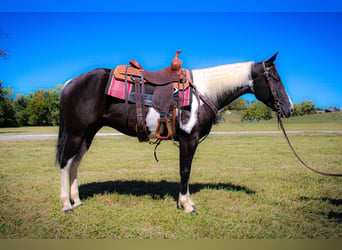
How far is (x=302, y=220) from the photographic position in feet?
12.6

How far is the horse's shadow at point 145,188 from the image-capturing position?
5.16m

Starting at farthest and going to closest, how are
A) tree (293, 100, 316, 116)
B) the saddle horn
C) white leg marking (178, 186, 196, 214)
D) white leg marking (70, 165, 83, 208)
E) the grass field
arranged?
tree (293, 100, 316, 116) → white leg marking (70, 165, 83, 208) → the saddle horn → white leg marking (178, 186, 196, 214) → the grass field

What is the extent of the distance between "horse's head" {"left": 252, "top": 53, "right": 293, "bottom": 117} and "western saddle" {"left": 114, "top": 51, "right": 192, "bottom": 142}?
4.21 feet

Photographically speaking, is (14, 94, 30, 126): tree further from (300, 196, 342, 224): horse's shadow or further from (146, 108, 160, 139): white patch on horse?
(300, 196, 342, 224): horse's shadow

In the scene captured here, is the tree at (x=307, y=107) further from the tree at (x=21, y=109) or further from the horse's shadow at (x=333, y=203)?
the horse's shadow at (x=333, y=203)

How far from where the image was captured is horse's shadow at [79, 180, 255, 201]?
516cm

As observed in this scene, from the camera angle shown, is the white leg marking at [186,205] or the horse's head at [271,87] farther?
the horse's head at [271,87]

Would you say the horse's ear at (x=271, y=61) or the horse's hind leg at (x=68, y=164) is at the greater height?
the horse's ear at (x=271, y=61)

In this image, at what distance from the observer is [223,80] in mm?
4480

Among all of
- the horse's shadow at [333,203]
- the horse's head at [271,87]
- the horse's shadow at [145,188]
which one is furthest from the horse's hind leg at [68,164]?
the horse's shadow at [333,203]

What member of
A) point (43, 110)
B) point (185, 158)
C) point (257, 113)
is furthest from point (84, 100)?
point (257, 113)

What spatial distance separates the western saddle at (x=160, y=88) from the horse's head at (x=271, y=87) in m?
1.28

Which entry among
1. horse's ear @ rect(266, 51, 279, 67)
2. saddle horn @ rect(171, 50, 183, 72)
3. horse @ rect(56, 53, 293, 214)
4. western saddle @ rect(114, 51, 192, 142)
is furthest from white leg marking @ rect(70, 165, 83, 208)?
horse's ear @ rect(266, 51, 279, 67)

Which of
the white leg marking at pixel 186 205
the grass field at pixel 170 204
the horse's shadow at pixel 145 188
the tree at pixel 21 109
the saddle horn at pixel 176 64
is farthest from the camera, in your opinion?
the tree at pixel 21 109
